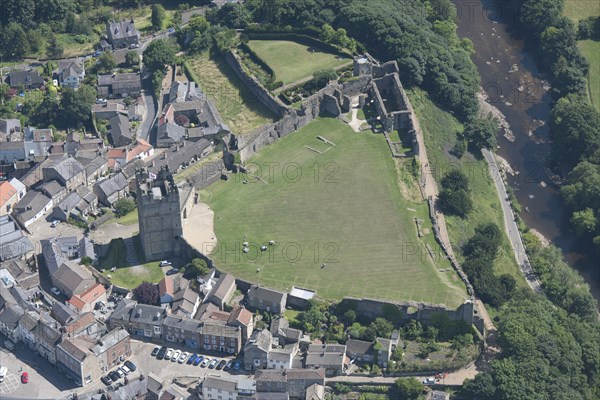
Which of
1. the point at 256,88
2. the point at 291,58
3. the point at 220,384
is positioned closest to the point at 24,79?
the point at 256,88

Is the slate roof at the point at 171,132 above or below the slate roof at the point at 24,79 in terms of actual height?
above

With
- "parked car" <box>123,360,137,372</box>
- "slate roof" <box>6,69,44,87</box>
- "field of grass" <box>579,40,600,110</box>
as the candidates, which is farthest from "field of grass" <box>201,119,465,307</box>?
"field of grass" <box>579,40,600,110</box>

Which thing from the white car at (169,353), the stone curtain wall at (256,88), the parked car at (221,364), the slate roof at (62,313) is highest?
the stone curtain wall at (256,88)

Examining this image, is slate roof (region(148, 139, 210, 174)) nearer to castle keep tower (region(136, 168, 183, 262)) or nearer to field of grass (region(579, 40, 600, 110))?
castle keep tower (region(136, 168, 183, 262))

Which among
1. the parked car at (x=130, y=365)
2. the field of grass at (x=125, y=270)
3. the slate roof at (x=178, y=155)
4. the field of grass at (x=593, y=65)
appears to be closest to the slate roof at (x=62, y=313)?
the field of grass at (x=125, y=270)

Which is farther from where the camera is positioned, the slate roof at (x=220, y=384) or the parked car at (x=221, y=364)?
the parked car at (x=221, y=364)

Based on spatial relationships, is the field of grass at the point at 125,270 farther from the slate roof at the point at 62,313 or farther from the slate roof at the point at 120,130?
the slate roof at the point at 120,130
